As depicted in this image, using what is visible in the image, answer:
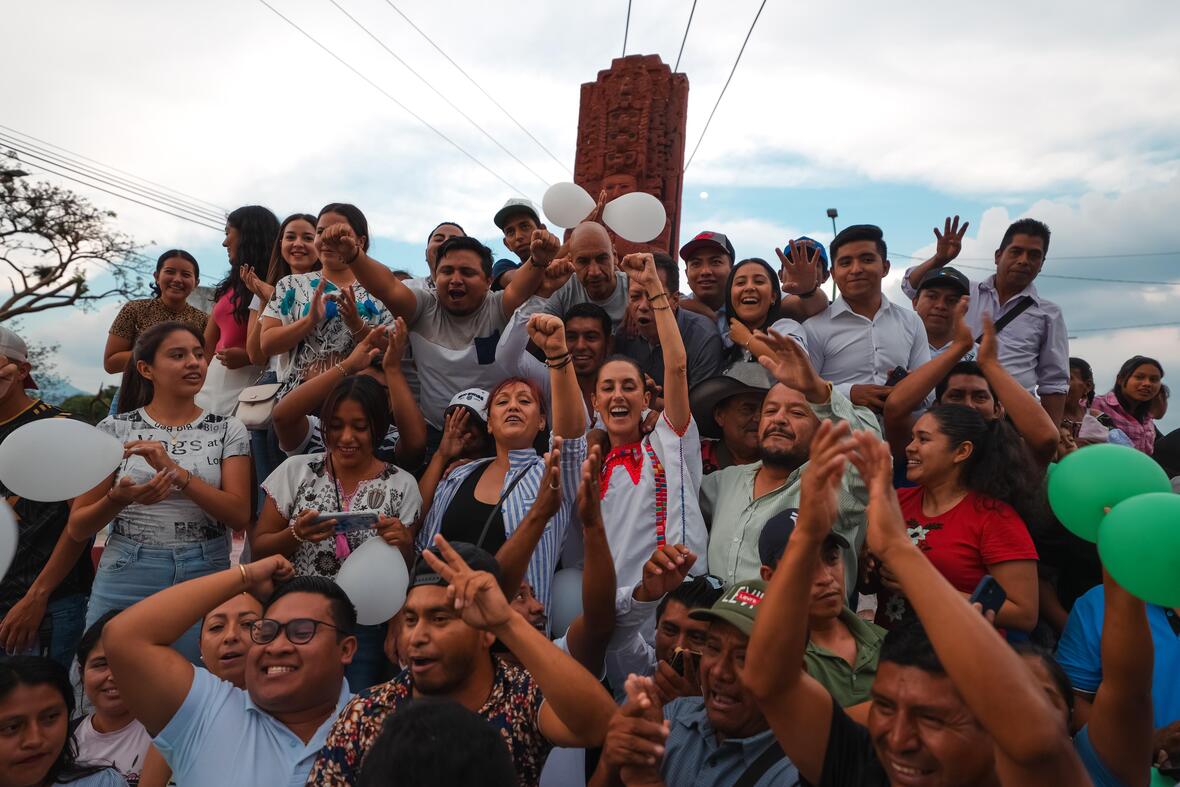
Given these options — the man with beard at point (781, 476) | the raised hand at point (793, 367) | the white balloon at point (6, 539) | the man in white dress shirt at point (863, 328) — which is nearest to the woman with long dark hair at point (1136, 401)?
the man in white dress shirt at point (863, 328)

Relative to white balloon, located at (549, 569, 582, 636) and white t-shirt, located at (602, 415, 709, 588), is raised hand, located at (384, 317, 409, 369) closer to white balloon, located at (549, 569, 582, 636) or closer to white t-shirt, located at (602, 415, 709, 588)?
white t-shirt, located at (602, 415, 709, 588)

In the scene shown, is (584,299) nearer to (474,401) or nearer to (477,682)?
(474,401)

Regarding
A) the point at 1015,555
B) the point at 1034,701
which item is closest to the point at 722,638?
the point at 1034,701

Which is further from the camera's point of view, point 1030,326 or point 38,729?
point 1030,326

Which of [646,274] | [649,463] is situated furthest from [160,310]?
Result: [649,463]

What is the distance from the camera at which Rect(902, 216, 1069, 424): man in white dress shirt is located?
505 centimetres

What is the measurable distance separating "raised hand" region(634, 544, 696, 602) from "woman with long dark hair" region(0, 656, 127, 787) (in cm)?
176

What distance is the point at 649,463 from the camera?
11.4ft

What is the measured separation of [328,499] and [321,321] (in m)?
1.14

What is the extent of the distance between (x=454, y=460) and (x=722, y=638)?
6.11 feet

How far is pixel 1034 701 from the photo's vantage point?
1575 millimetres

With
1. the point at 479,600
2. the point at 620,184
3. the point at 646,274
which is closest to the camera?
the point at 479,600

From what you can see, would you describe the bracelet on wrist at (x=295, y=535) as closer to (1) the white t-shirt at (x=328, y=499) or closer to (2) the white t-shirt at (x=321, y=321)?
(1) the white t-shirt at (x=328, y=499)

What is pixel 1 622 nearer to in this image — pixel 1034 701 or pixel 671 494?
pixel 671 494
